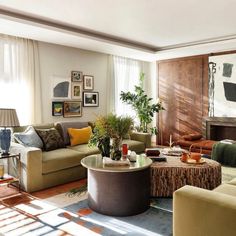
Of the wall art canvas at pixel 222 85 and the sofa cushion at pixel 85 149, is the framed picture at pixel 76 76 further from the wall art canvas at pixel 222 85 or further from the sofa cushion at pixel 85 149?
the wall art canvas at pixel 222 85

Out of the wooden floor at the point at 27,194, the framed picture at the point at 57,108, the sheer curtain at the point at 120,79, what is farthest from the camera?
the sheer curtain at the point at 120,79

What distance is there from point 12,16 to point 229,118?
4.98 metres

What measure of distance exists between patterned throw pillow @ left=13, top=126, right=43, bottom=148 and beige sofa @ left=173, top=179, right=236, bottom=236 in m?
2.74

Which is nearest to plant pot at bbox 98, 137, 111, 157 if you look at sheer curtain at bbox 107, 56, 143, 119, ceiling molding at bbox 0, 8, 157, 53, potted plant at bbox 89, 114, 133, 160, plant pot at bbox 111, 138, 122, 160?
potted plant at bbox 89, 114, 133, 160

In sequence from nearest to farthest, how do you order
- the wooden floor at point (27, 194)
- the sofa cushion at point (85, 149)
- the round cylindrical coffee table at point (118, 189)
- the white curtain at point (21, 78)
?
the round cylindrical coffee table at point (118, 189) → the wooden floor at point (27, 194) → the sofa cushion at point (85, 149) → the white curtain at point (21, 78)

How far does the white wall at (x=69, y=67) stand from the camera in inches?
209

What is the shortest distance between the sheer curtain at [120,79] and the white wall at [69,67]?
182mm

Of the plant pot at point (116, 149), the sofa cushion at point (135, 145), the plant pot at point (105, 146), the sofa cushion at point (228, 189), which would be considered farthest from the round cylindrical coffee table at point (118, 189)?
the sofa cushion at point (135, 145)

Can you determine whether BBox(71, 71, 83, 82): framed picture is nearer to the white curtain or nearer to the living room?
the living room

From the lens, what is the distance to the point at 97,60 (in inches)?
250

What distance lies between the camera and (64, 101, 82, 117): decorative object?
5715 millimetres

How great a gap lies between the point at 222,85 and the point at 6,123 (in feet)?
16.2

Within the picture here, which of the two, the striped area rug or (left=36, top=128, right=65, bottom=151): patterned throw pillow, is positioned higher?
(left=36, top=128, right=65, bottom=151): patterned throw pillow

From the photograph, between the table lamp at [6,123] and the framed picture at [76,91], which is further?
the framed picture at [76,91]
